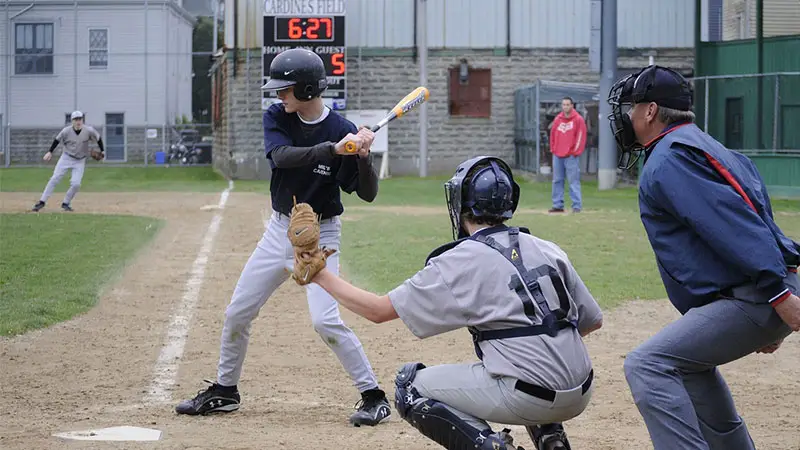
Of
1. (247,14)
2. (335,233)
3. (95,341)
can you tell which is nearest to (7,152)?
(247,14)

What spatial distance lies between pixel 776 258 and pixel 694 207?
35 centimetres

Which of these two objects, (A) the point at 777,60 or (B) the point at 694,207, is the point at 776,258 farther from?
(A) the point at 777,60

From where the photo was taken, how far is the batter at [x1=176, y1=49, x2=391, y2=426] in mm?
6387

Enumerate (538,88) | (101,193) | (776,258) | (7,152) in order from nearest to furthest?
1. (776,258)
2. (101,193)
3. (538,88)
4. (7,152)

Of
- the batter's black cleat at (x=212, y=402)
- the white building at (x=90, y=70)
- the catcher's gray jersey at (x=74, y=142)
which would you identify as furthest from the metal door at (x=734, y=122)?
the white building at (x=90, y=70)

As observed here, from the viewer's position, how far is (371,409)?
6.42 meters

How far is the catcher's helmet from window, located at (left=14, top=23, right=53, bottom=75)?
4056cm

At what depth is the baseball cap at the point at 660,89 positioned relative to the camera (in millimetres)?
4559

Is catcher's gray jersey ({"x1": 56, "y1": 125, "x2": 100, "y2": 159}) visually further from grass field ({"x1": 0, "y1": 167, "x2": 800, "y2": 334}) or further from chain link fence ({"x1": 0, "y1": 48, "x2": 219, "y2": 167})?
chain link fence ({"x1": 0, "y1": 48, "x2": 219, "y2": 167})

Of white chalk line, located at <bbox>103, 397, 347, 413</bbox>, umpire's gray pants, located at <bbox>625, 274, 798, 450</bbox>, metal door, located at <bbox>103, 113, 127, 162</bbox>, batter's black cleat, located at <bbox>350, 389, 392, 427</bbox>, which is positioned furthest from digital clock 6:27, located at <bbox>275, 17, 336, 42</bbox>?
umpire's gray pants, located at <bbox>625, 274, 798, 450</bbox>

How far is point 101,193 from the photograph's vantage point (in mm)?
27844

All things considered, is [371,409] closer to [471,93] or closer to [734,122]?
[734,122]

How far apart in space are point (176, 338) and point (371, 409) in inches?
129

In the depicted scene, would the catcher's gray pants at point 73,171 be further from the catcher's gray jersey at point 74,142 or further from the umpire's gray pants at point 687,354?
the umpire's gray pants at point 687,354
